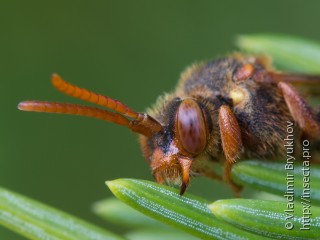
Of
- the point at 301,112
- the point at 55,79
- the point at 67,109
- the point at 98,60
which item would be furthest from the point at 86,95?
the point at 98,60

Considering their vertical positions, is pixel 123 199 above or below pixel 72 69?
below

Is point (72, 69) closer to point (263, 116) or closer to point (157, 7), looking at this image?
point (157, 7)

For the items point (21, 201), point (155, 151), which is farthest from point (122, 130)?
point (21, 201)

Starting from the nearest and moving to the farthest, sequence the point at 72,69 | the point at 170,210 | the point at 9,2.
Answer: the point at 170,210 → the point at 9,2 → the point at 72,69

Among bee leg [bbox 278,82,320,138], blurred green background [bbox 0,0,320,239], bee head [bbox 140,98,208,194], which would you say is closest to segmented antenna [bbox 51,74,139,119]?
bee head [bbox 140,98,208,194]

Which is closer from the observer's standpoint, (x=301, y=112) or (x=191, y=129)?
(x=191, y=129)

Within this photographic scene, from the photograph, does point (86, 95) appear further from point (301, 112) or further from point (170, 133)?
point (301, 112)
